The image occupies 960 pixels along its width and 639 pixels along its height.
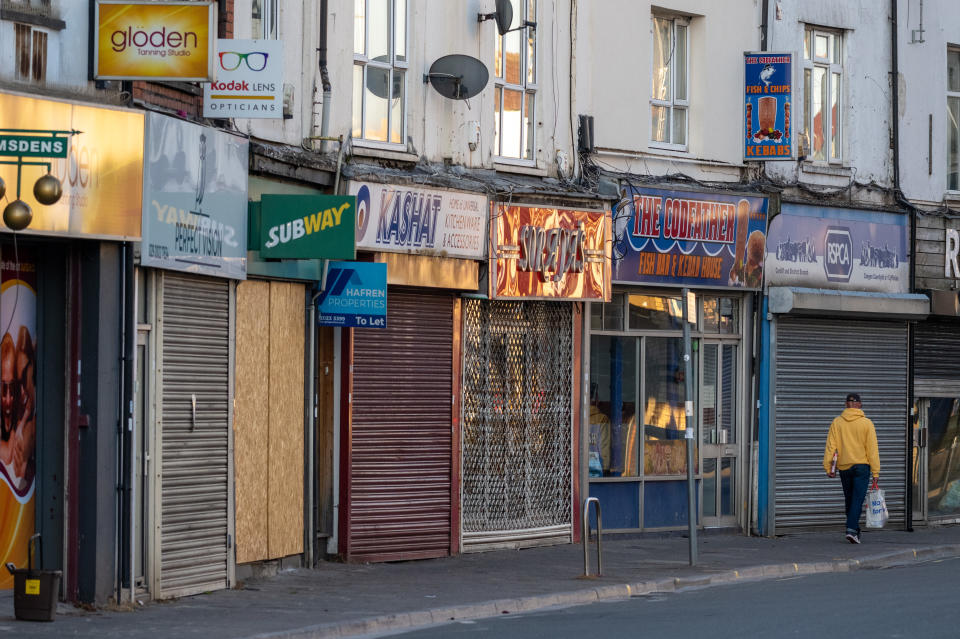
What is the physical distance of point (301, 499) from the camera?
15781 mm

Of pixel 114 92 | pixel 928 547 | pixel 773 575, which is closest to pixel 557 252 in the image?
pixel 773 575

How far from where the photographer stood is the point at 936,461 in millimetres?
23188

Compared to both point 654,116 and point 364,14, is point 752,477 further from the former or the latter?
point 364,14

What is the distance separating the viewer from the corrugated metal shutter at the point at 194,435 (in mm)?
13500

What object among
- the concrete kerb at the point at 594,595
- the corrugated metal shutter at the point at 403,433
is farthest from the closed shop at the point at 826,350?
the corrugated metal shutter at the point at 403,433

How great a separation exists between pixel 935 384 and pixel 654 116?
5882mm

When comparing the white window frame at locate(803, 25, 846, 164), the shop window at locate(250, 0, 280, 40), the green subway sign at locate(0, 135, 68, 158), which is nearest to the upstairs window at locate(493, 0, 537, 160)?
the shop window at locate(250, 0, 280, 40)

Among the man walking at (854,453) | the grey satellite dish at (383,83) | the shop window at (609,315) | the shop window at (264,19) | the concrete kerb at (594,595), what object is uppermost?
the shop window at (264,19)

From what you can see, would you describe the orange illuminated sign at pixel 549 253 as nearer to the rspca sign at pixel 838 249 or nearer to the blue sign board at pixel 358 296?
the blue sign board at pixel 358 296

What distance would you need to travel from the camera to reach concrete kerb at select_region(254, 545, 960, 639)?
11984 mm

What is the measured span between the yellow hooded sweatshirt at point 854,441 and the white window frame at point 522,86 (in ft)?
15.6

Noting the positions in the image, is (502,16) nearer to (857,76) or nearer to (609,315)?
(609,315)

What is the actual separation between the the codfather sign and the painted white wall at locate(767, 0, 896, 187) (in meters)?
0.68

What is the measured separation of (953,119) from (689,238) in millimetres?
5656
